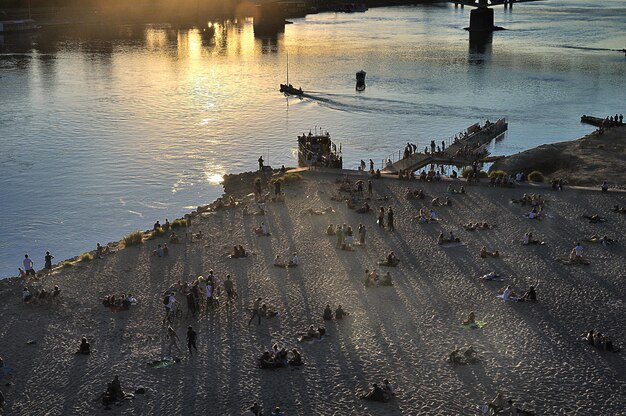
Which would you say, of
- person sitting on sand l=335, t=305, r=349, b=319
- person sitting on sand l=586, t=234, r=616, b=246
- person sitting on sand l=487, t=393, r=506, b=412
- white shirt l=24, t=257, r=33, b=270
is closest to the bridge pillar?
person sitting on sand l=586, t=234, r=616, b=246

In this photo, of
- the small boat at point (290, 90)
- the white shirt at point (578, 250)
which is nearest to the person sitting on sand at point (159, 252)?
the white shirt at point (578, 250)

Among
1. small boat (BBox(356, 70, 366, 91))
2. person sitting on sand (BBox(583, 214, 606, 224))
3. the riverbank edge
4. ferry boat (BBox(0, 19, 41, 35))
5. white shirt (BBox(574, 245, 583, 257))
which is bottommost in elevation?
the riverbank edge

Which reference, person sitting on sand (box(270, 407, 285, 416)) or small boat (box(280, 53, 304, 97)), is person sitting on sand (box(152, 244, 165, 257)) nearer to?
person sitting on sand (box(270, 407, 285, 416))

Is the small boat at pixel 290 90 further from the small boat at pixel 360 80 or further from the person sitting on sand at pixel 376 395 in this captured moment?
the person sitting on sand at pixel 376 395

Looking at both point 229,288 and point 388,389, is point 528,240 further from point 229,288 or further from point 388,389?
point 388,389

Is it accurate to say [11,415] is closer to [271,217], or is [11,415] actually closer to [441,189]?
[271,217]

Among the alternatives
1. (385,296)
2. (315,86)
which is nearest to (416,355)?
(385,296)

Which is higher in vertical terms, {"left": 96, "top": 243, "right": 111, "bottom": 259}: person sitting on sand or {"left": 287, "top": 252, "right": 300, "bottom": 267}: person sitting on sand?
{"left": 287, "top": 252, "right": 300, "bottom": 267}: person sitting on sand
